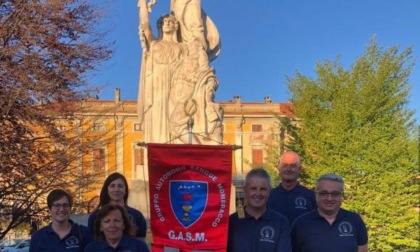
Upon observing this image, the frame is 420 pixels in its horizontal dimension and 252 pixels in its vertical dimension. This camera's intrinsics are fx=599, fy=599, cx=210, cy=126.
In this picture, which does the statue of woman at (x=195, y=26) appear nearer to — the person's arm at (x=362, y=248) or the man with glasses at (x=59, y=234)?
the man with glasses at (x=59, y=234)

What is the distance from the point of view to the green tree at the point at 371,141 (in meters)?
21.7

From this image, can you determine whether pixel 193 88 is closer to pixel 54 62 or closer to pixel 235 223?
pixel 54 62

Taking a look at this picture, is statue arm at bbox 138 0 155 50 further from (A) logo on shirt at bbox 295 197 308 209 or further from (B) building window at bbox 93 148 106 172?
(A) logo on shirt at bbox 295 197 308 209

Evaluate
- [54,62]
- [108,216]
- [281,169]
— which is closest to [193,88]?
[54,62]

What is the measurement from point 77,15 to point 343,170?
13517mm

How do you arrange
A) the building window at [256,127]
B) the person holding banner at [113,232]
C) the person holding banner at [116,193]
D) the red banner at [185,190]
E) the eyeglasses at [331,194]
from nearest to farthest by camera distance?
the person holding banner at [113,232] → the eyeglasses at [331,194] → the red banner at [185,190] → the person holding banner at [116,193] → the building window at [256,127]

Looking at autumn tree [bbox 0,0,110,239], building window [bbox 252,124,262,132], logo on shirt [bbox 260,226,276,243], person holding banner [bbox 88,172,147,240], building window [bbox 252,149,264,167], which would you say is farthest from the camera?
building window [bbox 252,124,262,132]

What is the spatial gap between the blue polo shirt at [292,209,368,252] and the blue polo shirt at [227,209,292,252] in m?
0.20

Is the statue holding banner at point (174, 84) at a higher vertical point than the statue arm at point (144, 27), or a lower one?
lower

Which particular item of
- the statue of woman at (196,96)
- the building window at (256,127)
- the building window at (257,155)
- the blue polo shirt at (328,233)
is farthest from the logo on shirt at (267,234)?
the building window at (256,127)

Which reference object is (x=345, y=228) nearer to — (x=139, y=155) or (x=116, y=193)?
(x=116, y=193)

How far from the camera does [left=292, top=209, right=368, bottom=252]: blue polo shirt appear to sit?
4.22m

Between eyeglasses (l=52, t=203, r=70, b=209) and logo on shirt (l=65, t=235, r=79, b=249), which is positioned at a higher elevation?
eyeglasses (l=52, t=203, r=70, b=209)

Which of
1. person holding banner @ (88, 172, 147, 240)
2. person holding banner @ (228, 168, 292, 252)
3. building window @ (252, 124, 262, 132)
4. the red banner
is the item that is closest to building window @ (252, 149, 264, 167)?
building window @ (252, 124, 262, 132)
